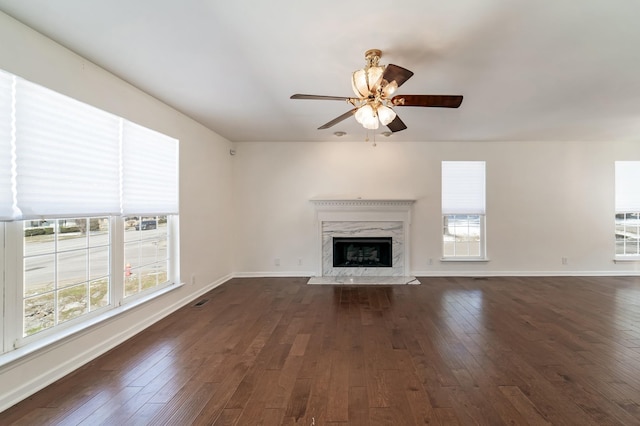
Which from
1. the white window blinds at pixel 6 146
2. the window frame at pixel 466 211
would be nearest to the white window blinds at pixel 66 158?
the white window blinds at pixel 6 146

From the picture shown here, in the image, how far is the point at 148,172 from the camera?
10.1ft

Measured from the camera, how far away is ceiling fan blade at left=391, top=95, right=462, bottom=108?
86.4 inches

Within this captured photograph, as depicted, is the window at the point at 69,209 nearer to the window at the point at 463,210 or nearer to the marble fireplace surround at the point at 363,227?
the marble fireplace surround at the point at 363,227

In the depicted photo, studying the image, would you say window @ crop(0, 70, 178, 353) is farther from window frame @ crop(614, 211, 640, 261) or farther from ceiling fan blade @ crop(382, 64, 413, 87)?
window frame @ crop(614, 211, 640, 261)

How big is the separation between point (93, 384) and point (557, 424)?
310 centimetres

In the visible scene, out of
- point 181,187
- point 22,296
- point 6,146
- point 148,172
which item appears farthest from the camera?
point 181,187

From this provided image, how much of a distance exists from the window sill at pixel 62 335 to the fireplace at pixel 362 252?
3156 mm

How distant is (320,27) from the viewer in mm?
1875

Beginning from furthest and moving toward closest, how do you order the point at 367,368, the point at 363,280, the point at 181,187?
the point at 363,280 < the point at 181,187 < the point at 367,368

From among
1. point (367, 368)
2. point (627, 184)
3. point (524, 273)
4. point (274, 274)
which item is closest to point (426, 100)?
point (367, 368)

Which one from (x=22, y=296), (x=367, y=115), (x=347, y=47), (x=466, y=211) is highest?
(x=347, y=47)

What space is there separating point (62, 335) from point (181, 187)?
2021mm

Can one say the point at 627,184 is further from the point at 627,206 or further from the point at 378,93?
the point at 378,93

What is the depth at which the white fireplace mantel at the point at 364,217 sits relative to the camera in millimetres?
5047
